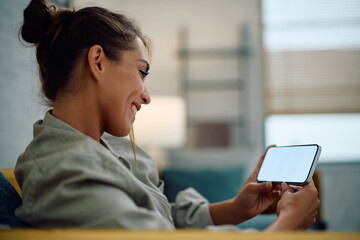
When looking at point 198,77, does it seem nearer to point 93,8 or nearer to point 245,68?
point 245,68

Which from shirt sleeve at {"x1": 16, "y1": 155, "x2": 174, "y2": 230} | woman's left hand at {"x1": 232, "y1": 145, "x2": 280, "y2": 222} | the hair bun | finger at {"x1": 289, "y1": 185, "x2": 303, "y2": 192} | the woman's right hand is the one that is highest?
the hair bun

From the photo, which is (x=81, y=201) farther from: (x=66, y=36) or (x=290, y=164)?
(x=290, y=164)

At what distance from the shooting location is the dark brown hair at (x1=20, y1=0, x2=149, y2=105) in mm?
734

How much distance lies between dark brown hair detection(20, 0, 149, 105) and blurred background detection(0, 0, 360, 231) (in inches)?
76.2

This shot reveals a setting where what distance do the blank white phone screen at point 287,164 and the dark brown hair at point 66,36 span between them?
0.53 meters

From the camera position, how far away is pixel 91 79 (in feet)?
2.41

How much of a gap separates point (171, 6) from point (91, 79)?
2.76 metres

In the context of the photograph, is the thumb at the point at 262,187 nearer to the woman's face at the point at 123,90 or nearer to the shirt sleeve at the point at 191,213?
the shirt sleeve at the point at 191,213

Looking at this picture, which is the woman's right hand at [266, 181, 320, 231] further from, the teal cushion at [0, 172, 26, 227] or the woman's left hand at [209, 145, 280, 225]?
the teal cushion at [0, 172, 26, 227]

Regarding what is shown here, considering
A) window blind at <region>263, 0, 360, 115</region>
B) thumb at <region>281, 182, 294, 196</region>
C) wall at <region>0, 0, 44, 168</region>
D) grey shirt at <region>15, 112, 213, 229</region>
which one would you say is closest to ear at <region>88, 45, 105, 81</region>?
grey shirt at <region>15, 112, 213, 229</region>

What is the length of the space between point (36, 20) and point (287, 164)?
77cm

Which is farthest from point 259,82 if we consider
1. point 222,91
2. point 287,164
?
point 287,164

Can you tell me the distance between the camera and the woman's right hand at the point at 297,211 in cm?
65

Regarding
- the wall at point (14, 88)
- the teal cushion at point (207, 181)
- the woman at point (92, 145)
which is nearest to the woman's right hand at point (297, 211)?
the woman at point (92, 145)
